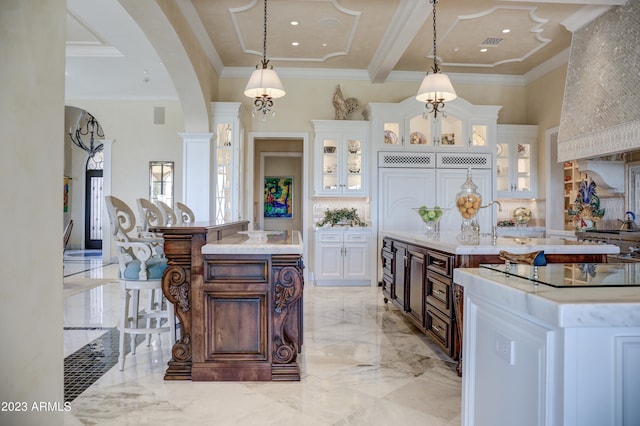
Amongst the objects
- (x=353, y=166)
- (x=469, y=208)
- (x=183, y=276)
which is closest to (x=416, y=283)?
(x=469, y=208)

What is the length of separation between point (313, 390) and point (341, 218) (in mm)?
3867

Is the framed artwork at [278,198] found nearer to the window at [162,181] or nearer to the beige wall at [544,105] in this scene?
the window at [162,181]

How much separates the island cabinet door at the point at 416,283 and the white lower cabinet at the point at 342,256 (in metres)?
2.31

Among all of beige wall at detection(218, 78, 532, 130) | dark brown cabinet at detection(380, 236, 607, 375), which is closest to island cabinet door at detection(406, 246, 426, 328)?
dark brown cabinet at detection(380, 236, 607, 375)

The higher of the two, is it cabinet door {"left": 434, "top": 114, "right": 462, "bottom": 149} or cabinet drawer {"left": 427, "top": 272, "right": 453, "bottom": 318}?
cabinet door {"left": 434, "top": 114, "right": 462, "bottom": 149}

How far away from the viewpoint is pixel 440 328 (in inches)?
118

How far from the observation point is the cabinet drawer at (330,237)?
6.05 m

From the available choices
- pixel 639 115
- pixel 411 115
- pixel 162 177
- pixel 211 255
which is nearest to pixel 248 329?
pixel 211 255

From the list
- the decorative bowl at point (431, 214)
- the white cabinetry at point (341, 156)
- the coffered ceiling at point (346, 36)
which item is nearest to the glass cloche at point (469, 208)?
the decorative bowl at point (431, 214)

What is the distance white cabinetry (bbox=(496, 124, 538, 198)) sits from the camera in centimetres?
652

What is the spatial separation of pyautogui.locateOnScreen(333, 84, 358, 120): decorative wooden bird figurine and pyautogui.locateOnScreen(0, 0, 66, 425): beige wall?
210 inches

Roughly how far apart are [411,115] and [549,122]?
2148 millimetres

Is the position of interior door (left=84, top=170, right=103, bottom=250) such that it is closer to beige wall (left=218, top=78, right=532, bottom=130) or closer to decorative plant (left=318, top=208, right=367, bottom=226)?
beige wall (left=218, top=78, right=532, bottom=130)

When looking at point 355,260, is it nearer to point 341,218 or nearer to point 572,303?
point 341,218
